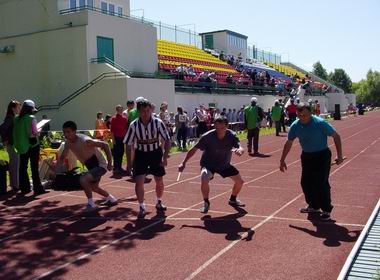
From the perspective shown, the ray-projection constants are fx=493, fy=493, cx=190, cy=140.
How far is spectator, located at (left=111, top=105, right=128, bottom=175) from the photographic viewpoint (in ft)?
41.3

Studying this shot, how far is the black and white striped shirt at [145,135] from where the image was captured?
7.80m

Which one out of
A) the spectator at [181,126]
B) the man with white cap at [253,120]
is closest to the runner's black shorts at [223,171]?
the man with white cap at [253,120]

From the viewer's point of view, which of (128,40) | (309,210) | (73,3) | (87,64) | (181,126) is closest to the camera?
(309,210)

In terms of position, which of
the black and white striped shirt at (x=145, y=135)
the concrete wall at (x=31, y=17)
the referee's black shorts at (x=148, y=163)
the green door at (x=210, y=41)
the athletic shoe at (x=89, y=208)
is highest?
the green door at (x=210, y=41)

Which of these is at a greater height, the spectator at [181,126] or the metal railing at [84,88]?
the metal railing at [84,88]

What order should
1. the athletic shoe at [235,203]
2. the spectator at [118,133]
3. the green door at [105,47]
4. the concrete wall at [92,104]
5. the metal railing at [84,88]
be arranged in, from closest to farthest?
the athletic shoe at [235,203] → the spectator at [118,133] → the concrete wall at [92,104] → the metal railing at [84,88] → the green door at [105,47]

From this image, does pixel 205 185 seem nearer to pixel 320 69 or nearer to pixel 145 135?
pixel 145 135

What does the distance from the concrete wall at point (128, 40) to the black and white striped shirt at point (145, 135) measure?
18.8 metres

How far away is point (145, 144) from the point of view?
7.82m

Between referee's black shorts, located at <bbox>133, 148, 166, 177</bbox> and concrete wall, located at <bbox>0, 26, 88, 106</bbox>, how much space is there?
18902 mm

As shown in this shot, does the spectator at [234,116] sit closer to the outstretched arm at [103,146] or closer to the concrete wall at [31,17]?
the concrete wall at [31,17]

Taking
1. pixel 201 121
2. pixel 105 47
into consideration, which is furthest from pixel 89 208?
pixel 105 47

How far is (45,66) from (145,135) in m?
21.6

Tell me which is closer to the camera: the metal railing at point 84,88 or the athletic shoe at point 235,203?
the athletic shoe at point 235,203
